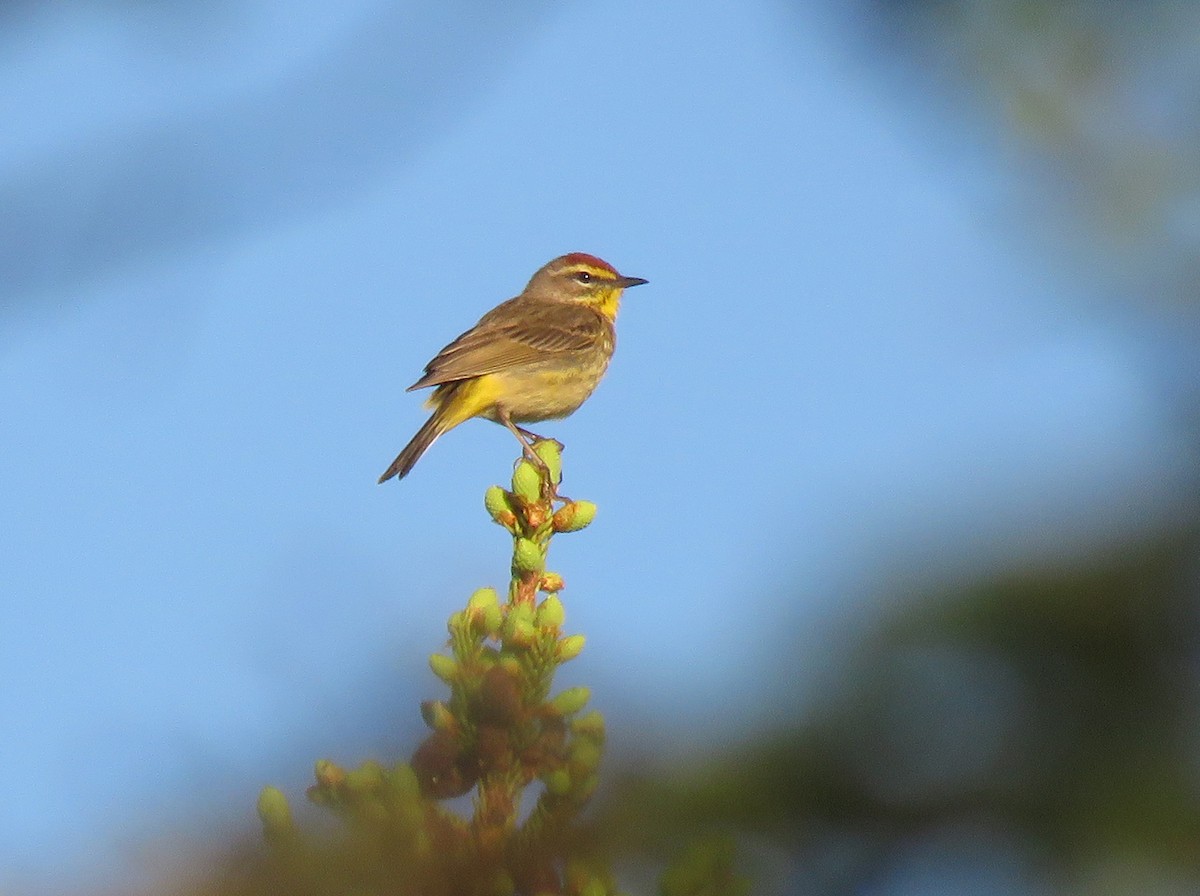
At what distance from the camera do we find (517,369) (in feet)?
26.6

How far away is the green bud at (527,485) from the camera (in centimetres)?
342

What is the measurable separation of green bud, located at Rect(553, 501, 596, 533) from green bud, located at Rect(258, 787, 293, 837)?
175 centimetres

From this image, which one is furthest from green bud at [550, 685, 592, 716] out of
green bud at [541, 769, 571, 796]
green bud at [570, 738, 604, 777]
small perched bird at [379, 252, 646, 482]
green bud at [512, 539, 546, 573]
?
small perched bird at [379, 252, 646, 482]

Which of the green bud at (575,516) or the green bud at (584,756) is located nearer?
the green bud at (584,756)

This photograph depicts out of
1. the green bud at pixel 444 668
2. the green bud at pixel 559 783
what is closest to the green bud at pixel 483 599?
the green bud at pixel 444 668

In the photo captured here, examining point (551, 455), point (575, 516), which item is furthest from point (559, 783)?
point (551, 455)

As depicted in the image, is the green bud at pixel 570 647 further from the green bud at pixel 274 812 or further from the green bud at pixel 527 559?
the green bud at pixel 274 812

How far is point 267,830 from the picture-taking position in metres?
1.62

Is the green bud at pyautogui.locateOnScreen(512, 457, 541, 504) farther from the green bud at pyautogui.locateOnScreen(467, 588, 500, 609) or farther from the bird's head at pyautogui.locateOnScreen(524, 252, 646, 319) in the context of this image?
the bird's head at pyautogui.locateOnScreen(524, 252, 646, 319)

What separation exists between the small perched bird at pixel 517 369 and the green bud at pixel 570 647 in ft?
15.5

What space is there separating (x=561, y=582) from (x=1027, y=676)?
70.9 inches

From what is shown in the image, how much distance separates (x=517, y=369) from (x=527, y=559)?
5.09m

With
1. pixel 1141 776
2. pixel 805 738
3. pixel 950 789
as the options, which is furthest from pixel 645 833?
pixel 1141 776

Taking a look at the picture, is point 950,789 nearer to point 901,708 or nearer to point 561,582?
point 901,708
